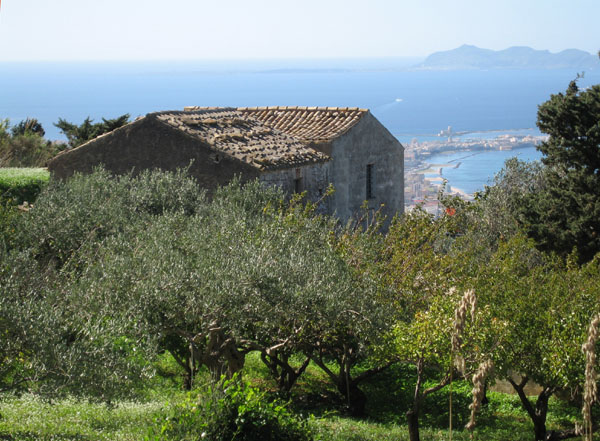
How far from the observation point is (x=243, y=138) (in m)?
23.4

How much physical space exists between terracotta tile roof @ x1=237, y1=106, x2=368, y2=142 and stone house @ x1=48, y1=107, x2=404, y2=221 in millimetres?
39

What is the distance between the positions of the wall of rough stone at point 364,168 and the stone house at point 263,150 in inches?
1.6

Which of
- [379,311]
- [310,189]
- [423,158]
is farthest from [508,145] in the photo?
[379,311]

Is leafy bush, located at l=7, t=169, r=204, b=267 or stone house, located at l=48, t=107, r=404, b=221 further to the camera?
stone house, located at l=48, t=107, r=404, b=221

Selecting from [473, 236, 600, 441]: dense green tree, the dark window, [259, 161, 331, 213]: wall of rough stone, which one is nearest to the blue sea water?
the dark window

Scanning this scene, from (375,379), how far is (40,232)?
30.4ft

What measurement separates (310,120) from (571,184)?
1064 cm

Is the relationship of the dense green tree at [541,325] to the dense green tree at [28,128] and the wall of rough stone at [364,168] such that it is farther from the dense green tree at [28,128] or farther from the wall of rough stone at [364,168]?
the dense green tree at [28,128]

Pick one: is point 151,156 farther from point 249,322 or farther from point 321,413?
point 249,322

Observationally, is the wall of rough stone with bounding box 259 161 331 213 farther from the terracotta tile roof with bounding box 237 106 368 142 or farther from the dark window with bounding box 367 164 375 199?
the dark window with bounding box 367 164 375 199

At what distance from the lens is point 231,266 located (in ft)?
34.7

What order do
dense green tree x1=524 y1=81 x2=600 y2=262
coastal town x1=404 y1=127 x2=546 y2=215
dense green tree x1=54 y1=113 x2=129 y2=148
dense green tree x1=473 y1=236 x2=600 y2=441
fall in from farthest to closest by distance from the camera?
coastal town x1=404 y1=127 x2=546 y2=215 < dense green tree x1=54 y1=113 x2=129 y2=148 < dense green tree x1=524 y1=81 x2=600 y2=262 < dense green tree x1=473 y1=236 x2=600 y2=441

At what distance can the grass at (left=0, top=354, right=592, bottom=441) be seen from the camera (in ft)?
34.5

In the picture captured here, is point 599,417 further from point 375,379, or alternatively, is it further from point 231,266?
point 231,266
